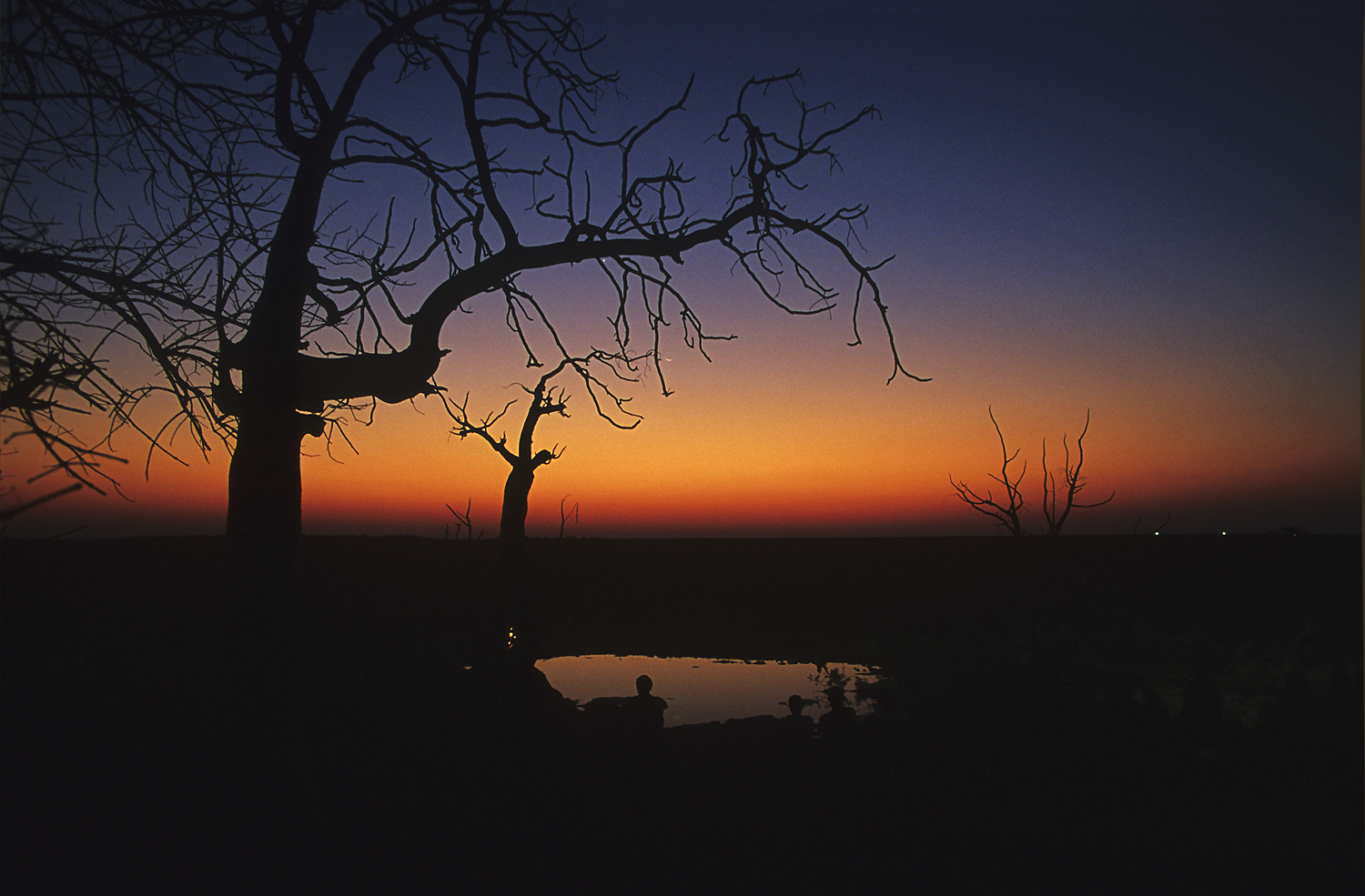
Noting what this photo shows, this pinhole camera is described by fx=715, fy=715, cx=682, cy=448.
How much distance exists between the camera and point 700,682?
12305mm

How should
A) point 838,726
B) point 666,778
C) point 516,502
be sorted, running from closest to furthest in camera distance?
point 666,778 → point 838,726 → point 516,502

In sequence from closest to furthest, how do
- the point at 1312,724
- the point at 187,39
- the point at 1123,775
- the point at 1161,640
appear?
the point at 187,39 < the point at 1123,775 < the point at 1312,724 < the point at 1161,640

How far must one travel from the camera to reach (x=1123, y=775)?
639cm

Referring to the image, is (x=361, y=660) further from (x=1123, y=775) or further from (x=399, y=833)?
(x=1123, y=775)

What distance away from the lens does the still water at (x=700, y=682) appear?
1027 cm

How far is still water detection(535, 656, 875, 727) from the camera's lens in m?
10.3

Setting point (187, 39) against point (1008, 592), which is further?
point (1008, 592)

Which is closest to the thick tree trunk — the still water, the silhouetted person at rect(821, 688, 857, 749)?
the still water

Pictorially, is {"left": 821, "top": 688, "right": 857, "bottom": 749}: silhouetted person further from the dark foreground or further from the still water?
the still water

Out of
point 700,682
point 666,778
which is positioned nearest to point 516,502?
point 700,682

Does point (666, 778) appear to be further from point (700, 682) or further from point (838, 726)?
point (700, 682)

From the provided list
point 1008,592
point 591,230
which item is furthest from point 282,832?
point 1008,592

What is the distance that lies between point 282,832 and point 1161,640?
Result: 1462 cm

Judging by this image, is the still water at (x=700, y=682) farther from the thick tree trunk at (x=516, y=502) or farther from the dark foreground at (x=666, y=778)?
the thick tree trunk at (x=516, y=502)
